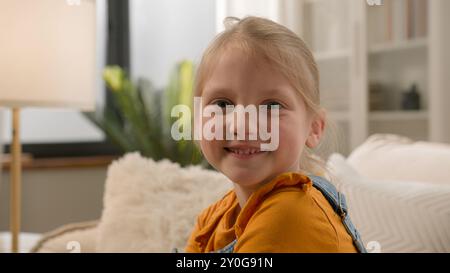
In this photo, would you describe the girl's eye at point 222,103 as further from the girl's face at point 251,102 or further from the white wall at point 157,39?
the white wall at point 157,39

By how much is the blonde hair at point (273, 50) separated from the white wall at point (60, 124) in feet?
6.40

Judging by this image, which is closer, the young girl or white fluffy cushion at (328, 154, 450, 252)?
the young girl

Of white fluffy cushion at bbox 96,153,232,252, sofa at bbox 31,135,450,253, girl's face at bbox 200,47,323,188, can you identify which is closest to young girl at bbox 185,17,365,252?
girl's face at bbox 200,47,323,188

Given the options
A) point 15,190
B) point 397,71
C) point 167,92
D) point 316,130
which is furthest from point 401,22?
point 316,130

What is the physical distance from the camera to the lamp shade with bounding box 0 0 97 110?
0.89 meters

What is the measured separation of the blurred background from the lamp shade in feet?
0.25

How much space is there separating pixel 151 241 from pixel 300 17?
0.48 metres

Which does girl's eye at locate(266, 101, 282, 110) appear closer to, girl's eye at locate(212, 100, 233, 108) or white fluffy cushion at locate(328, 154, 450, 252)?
girl's eye at locate(212, 100, 233, 108)

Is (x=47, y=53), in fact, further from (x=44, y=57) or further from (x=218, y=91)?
(x=218, y=91)

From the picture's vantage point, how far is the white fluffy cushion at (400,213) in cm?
75

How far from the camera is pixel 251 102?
40cm

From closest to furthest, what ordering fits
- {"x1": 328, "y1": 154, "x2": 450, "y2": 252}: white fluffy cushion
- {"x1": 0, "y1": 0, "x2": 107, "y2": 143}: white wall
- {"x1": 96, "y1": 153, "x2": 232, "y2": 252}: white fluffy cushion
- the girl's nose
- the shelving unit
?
the girl's nose → {"x1": 328, "y1": 154, "x2": 450, "y2": 252}: white fluffy cushion → {"x1": 96, "y1": 153, "x2": 232, "y2": 252}: white fluffy cushion → the shelving unit → {"x1": 0, "y1": 0, "x2": 107, "y2": 143}: white wall

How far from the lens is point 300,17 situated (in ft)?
1.76
